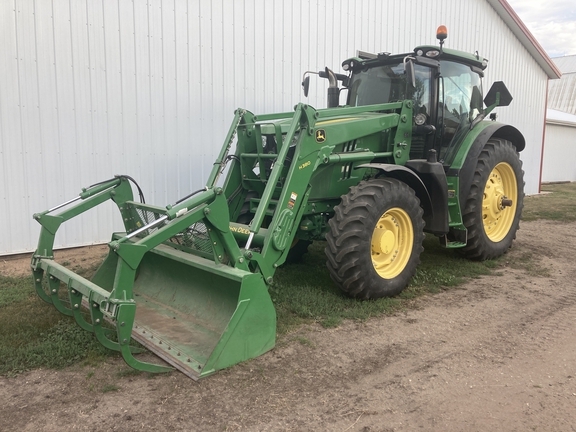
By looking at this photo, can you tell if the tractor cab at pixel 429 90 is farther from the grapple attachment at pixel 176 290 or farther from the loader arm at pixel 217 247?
the grapple attachment at pixel 176 290

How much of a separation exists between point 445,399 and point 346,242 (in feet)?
5.28

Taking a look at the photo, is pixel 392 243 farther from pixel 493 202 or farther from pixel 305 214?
pixel 493 202

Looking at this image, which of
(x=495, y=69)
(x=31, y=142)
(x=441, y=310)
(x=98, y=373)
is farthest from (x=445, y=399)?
(x=495, y=69)

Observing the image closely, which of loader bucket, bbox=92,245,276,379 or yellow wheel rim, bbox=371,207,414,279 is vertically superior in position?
yellow wheel rim, bbox=371,207,414,279

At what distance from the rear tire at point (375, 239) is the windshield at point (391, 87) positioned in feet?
4.27

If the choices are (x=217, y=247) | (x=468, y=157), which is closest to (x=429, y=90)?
(x=468, y=157)

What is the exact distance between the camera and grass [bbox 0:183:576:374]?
350 cm

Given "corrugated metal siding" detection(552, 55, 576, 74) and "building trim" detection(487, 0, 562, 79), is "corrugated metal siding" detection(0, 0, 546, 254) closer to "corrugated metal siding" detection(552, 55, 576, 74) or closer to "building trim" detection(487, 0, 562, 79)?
"building trim" detection(487, 0, 562, 79)

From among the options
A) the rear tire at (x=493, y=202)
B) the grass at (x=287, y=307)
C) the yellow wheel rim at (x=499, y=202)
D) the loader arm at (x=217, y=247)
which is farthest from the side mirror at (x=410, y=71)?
the grass at (x=287, y=307)

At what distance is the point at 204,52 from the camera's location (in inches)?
292

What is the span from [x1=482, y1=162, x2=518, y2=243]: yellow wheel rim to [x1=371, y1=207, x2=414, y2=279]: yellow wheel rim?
1.81 meters

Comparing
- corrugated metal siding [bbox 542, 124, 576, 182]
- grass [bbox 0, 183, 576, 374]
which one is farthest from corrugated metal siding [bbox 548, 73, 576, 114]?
grass [bbox 0, 183, 576, 374]

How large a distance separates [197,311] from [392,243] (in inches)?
76.6

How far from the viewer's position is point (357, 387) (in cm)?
312
